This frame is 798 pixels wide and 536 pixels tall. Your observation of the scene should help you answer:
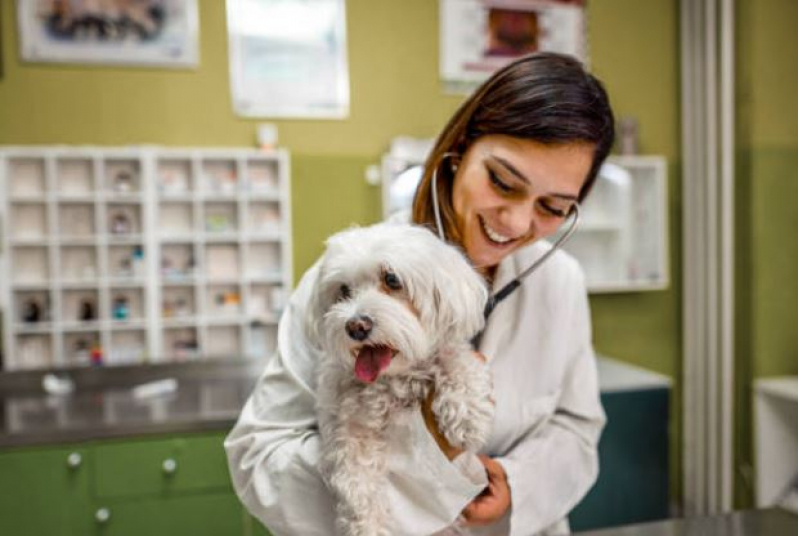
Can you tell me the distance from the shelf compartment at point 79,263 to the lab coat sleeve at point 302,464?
69.0 inches

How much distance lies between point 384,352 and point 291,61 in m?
2.04

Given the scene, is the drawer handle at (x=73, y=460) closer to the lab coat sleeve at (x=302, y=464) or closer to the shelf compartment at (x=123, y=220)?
the shelf compartment at (x=123, y=220)

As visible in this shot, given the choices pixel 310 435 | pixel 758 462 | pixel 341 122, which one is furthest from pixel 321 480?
pixel 758 462

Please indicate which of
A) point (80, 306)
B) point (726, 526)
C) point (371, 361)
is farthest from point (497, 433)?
point (80, 306)

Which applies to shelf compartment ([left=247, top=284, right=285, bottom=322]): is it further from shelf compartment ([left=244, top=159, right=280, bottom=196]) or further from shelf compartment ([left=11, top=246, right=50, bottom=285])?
shelf compartment ([left=11, top=246, right=50, bottom=285])

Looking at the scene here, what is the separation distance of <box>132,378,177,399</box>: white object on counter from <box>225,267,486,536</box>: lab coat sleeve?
151cm

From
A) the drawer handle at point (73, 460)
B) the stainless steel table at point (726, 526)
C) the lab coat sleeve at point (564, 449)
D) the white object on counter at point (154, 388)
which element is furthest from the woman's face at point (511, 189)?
the white object on counter at point (154, 388)

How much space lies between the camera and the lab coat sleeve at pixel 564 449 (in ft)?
3.15

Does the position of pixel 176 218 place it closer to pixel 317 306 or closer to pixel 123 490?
pixel 123 490

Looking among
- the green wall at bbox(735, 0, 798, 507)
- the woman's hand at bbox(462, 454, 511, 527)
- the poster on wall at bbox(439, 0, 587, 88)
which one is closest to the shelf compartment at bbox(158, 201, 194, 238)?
the poster on wall at bbox(439, 0, 587, 88)

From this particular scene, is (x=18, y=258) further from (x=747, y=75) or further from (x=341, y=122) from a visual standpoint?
(x=747, y=75)

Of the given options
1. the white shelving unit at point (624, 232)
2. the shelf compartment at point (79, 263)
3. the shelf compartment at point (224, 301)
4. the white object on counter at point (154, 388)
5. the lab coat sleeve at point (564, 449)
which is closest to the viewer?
the lab coat sleeve at point (564, 449)

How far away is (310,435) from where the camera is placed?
89 centimetres

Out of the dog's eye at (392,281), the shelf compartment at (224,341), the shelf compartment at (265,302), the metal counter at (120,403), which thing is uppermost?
the dog's eye at (392,281)
